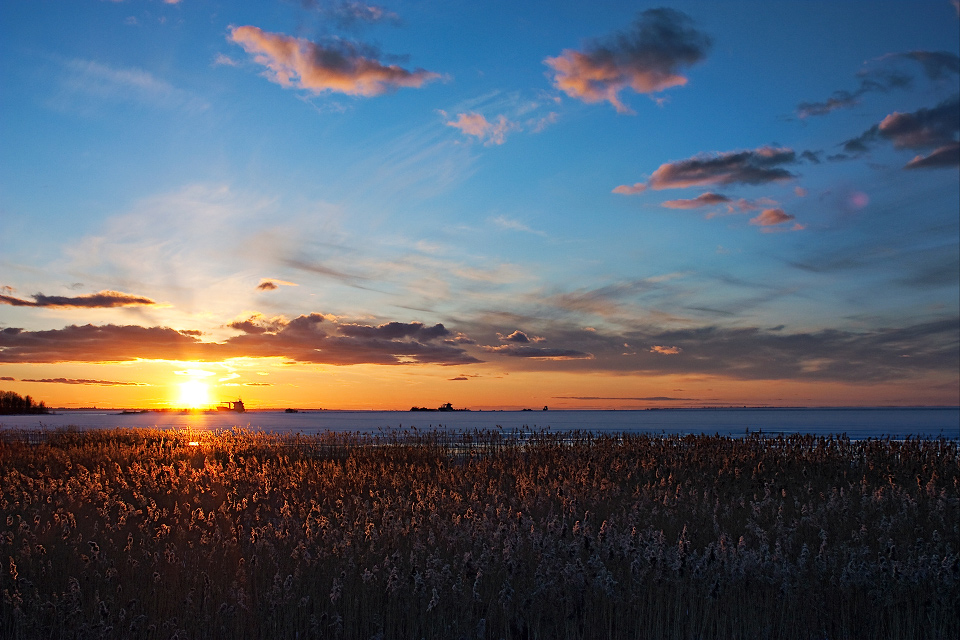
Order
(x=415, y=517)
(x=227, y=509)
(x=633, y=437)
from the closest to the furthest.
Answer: (x=415, y=517)
(x=227, y=509)
(x=633, y=437)

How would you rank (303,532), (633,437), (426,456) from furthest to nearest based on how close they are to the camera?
1. (633,437)
2. (426,456)
3. (303,532)

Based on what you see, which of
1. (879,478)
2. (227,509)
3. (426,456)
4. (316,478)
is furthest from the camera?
(426,456)

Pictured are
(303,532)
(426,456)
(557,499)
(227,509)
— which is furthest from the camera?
(426,456)

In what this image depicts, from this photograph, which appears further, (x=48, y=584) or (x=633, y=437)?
(x=633, y=437)

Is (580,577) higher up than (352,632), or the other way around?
(580,577)

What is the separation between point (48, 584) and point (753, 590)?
9578 millimetres

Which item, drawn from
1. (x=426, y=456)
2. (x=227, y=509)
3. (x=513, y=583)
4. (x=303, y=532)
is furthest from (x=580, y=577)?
(x=426, y=456)

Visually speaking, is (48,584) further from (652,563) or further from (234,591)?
(652,563)

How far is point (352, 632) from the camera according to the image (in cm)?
817

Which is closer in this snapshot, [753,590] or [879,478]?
[753,590]

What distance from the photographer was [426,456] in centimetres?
2906

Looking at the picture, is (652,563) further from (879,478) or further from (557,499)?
(879,478)

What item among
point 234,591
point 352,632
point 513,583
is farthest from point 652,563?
point 234,591

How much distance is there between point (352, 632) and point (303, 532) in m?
3.54
